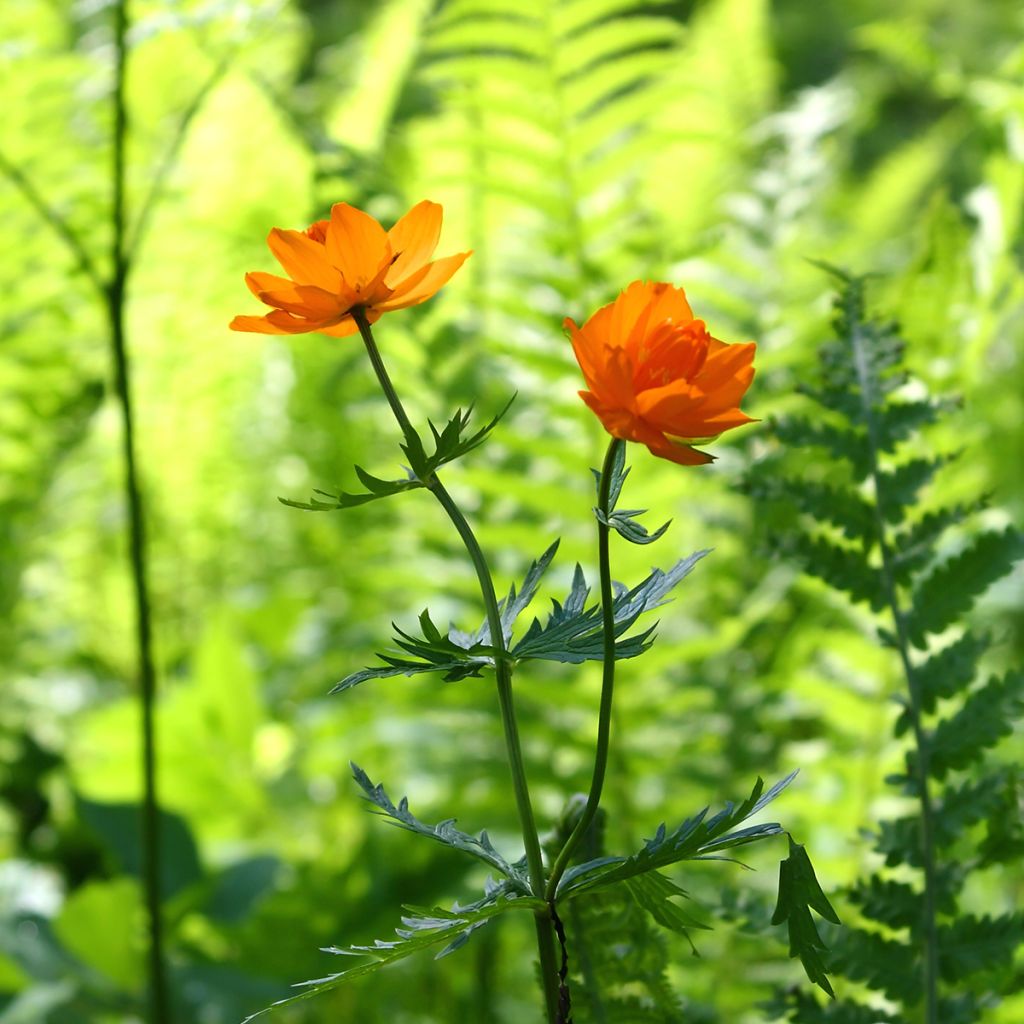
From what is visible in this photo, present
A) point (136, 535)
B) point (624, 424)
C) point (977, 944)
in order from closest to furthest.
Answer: point (624, 424), point (977, 944), point (136, 535)

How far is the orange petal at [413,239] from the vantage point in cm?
30

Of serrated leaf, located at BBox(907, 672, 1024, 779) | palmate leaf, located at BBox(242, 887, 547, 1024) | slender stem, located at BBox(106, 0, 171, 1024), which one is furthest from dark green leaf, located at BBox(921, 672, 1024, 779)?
slender stem, located at BBox(106, 0, 171, 1024)

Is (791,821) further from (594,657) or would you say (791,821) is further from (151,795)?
(594,657)

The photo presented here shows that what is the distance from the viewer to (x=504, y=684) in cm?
29

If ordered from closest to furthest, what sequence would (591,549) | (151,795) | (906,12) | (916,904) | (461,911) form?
(461,911) < (916,904) < (151,795) < (591,549) < (906,12)

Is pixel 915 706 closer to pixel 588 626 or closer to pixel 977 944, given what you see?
pixel 977 944

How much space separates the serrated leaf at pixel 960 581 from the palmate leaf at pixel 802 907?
0.66 feet

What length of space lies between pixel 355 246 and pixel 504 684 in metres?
0.11

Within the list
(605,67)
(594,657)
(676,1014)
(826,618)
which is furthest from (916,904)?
(605,67)

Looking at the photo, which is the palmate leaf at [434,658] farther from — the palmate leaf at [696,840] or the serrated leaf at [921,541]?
Result: the serrated leaf at [921,541]

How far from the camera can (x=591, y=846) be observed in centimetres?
38

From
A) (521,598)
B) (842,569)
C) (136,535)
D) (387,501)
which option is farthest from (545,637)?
(387,501)

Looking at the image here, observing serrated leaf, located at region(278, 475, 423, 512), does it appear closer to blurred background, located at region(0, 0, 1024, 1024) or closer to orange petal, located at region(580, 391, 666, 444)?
orange petal, located at region(580, 391, 666, 444)

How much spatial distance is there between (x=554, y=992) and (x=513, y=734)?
0.07 m
